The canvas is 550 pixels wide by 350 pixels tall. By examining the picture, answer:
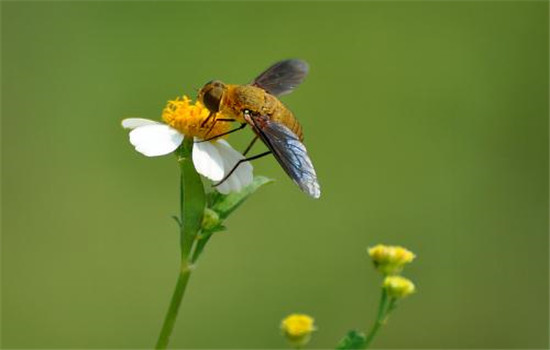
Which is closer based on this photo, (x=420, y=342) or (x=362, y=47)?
(x=420, y=342)

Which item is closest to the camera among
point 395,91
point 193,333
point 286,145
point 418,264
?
point 286,145

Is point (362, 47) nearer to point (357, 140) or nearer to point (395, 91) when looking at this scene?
point (395, 91)

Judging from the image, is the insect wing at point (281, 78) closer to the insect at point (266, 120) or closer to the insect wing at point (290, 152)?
the insect at point (266, 120)

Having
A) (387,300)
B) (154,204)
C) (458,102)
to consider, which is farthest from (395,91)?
(387,300)

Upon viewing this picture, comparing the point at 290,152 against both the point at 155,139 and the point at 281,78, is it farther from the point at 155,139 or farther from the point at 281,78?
the point at 281,78

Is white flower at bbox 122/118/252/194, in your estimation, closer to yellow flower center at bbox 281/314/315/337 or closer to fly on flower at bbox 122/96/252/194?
fly on flower at bbox 122/96/252/194

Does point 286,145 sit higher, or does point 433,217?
point 433,217

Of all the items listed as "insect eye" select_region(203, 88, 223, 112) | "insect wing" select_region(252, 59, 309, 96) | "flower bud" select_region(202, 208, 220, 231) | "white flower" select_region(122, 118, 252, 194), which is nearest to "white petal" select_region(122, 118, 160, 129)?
"white flower" select_region(122, 118, 252, 194)

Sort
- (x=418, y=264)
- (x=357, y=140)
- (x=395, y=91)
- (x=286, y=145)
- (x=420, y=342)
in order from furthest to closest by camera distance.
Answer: (x=395, y=91) < (x=357, y=140) < (x=418, y=264) < (x=420, y=342) < (x=286, y=145)
